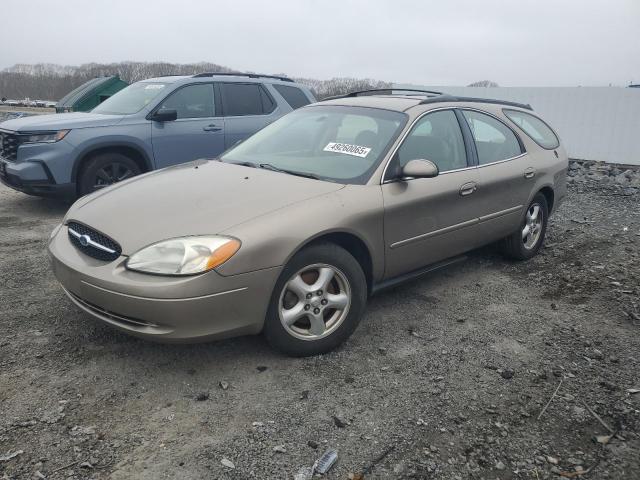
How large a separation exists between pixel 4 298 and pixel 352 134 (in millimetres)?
2887

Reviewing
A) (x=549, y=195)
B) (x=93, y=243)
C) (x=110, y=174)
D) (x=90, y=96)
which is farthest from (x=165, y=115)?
(x=90, y=96)

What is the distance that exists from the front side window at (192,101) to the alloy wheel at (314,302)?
4650 millimetres

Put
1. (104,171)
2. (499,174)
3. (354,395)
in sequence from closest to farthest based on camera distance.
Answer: (354,395)
(499,174)
(104,171)

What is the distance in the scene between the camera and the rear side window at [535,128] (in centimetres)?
530

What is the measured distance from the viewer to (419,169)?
11.9 feet

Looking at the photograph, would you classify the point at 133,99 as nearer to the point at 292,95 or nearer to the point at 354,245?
the point at 292,95

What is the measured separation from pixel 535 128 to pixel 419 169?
255 centimetres

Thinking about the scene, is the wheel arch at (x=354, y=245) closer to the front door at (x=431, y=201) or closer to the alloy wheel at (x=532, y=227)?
the front door at (x=431, y=201)

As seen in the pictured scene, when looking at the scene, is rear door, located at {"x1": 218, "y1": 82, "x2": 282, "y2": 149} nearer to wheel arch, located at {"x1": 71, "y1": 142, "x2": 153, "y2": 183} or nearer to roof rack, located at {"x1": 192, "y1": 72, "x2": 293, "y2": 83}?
roof rack, located at {"x1": 192, "y1": 72, "x2": 293, "y2": 83}

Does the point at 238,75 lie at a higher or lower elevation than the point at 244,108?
higher

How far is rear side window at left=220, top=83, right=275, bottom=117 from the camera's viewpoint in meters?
7.61

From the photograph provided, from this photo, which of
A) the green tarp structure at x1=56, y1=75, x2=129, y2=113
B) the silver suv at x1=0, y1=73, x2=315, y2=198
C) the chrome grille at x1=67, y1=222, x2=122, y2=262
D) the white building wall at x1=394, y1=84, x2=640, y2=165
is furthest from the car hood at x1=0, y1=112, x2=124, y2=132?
the white building wall at x1=394, y1=84, x2=640, y2=165

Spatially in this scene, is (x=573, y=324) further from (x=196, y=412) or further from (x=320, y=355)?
(x=196, y=412)

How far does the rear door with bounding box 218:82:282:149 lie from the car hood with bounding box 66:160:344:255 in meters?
3.69
